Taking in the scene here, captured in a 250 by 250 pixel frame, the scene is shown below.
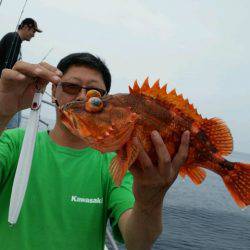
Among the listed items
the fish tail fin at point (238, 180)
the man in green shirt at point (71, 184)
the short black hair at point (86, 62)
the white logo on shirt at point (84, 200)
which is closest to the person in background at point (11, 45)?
the short black hair at point (86, 62)

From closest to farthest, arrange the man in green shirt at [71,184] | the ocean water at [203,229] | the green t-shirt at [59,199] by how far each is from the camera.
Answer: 1. the man in green shirt at [71,184]
2. the green t-shirt at [59,199]
3. the ocean water at [203,229]

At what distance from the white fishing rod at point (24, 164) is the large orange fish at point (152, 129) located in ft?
0.91

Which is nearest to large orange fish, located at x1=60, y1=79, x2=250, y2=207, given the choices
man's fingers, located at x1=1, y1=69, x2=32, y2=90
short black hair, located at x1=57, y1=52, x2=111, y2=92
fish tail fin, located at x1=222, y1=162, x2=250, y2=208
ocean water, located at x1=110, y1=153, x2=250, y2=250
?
fish tail fin, located at x1=222, y1=162, x2=250, y2=208

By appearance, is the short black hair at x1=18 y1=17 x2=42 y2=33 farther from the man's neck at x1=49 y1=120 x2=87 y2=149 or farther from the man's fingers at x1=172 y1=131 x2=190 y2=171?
the man's fingers at x1=172 y1=131 x2=190 y2=171

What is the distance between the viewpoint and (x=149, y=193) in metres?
3.42

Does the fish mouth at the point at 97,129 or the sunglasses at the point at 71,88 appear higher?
the sunglasses at the point at 71,88

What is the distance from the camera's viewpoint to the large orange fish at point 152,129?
301 centimetres

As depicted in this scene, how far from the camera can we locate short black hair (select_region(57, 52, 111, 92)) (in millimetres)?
4344

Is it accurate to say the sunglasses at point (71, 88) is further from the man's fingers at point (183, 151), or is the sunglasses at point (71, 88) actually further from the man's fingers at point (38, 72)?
the man's fingers at point (183, 151)

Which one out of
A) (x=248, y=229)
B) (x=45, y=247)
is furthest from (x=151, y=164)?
(x=248, y=229)

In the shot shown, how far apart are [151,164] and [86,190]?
100cm

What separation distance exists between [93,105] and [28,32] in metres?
6.34

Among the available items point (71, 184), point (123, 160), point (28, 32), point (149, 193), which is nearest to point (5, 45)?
point (28, 32)

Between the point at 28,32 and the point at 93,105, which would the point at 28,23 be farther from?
the point at 93,105
